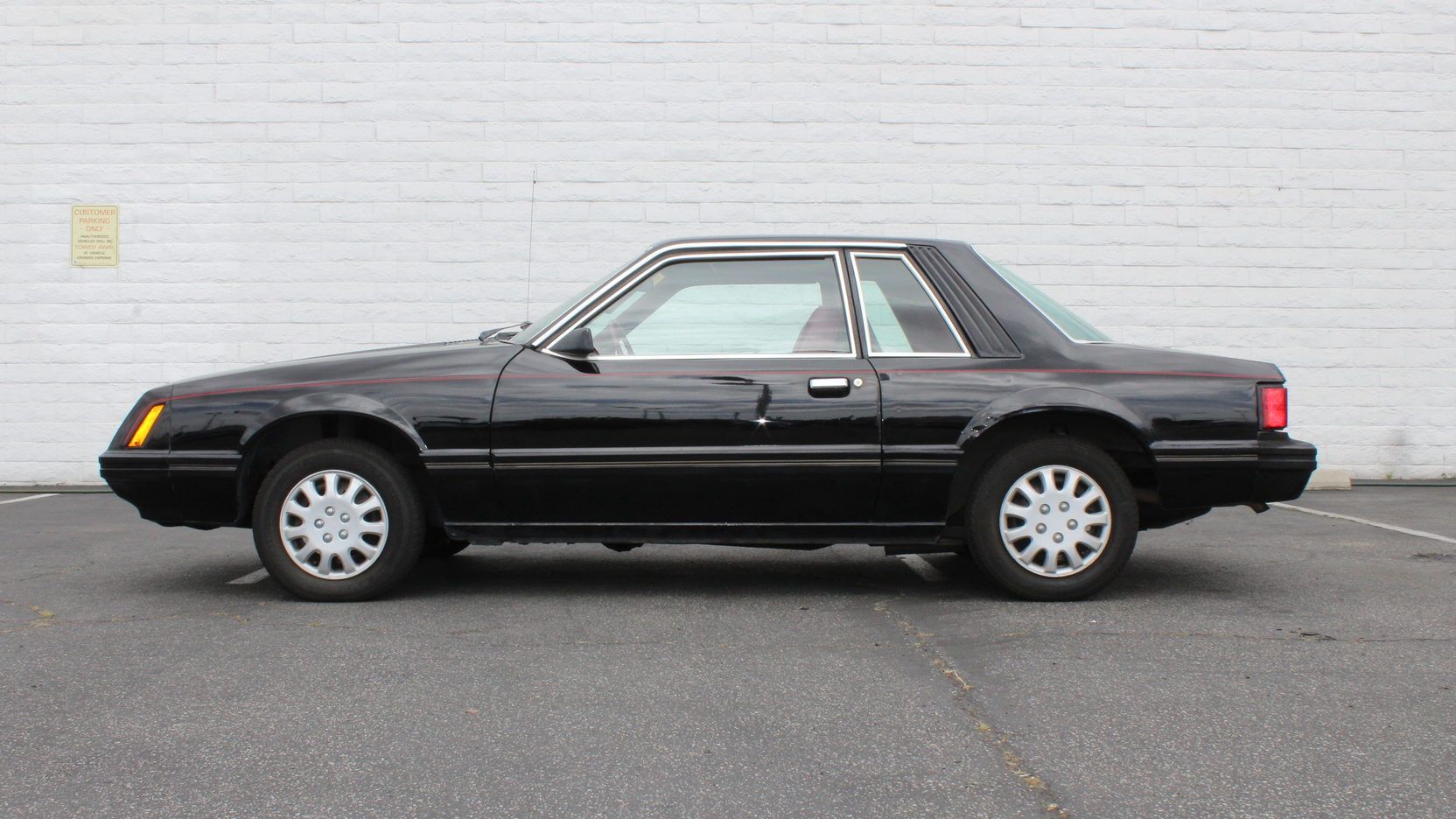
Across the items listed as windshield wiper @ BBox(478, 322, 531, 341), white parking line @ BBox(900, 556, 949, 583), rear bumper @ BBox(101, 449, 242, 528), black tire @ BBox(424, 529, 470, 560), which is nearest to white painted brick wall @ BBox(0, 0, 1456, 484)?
black tire @ BBox(424, 529, 470, 560)

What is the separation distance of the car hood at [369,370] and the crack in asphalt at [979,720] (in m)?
1.83

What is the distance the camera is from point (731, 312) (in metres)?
5.20

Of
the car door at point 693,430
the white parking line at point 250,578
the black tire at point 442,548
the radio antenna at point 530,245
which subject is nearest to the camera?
the car door at point 693,430

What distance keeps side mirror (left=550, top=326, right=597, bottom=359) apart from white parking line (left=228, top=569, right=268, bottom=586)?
1861mm

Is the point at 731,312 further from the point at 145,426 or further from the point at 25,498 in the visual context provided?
the point at 25,498

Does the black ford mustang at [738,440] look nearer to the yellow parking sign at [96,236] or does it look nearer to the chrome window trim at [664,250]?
the chrome window trim at [664,250]

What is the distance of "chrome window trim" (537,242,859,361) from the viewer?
16.5 ft

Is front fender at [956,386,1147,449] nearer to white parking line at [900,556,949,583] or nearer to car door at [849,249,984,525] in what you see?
car door at [849,249,984,525]

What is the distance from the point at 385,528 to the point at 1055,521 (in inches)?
102

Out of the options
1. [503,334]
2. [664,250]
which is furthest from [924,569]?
[503,334]

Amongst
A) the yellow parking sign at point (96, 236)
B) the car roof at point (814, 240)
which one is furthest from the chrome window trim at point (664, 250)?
the yellow parking sign at point (96, 236)

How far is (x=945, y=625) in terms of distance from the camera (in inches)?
183

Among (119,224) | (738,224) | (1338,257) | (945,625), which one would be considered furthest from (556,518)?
(1338,257)

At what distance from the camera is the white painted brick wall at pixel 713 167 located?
34.0ft
